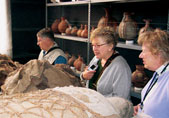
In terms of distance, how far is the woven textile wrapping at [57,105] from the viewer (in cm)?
70

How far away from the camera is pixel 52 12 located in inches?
190

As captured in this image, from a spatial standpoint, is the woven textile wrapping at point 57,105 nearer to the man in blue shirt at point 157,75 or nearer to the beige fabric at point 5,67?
the man in blue shirt at point 157,75

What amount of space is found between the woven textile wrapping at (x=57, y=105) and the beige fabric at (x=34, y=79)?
1.87 feet

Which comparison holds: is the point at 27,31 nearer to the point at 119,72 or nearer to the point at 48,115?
the point at 119,72

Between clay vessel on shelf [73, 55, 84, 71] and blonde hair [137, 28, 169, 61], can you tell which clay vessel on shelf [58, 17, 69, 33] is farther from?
blonde hair [137, 28, 169, 61]

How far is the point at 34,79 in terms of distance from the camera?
142cm

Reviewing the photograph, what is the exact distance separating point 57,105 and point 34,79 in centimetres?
69

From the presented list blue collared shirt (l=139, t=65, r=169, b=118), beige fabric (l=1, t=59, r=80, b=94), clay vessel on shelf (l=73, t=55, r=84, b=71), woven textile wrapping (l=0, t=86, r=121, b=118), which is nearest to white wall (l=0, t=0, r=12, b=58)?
clay vessel on shelf (l=73, t=55, r=84, b=71)

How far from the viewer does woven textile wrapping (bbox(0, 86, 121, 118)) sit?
2.31ft

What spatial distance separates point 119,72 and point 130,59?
4.68ft

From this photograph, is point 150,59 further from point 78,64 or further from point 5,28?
point 5,28

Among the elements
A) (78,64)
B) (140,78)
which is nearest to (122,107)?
(140,78)

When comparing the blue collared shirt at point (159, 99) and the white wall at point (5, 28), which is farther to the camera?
the white wall at point (5, 28)

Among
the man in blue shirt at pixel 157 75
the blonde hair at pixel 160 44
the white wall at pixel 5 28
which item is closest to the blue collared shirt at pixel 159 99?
the man in blue shirt at pixel 157 75
